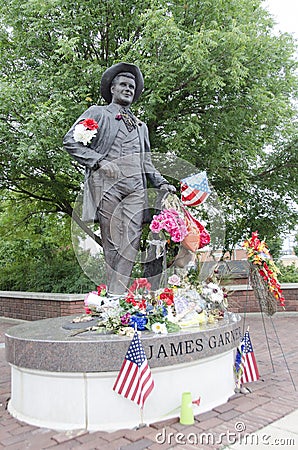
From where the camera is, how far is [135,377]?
12.1 feet

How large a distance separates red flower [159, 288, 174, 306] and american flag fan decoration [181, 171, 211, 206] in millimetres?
1223

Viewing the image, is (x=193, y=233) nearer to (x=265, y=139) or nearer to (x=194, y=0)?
(x=194, y=0)

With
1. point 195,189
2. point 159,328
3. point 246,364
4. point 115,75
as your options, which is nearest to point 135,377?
point 159,328

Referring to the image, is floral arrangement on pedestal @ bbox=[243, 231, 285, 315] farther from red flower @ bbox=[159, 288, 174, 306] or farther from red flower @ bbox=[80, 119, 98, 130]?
red flower @ bbox=[80, 119, 98, 130]

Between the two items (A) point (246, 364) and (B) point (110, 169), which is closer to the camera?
(A) point (246, 364)

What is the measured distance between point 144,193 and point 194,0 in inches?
268

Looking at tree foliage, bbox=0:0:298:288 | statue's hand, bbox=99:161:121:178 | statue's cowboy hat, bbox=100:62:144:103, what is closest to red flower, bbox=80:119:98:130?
statue's hand, bbox=99:161:121:178

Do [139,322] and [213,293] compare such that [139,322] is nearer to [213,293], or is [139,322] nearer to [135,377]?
[135,377]

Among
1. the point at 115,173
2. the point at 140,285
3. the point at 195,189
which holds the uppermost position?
→ the point at 115,173

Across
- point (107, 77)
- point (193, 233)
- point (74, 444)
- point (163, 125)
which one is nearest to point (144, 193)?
point (193, 233)

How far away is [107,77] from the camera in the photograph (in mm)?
5480

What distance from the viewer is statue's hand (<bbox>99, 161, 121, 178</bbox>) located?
5020mm

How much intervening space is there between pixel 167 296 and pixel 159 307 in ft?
0.62

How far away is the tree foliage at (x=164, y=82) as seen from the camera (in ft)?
31.2
